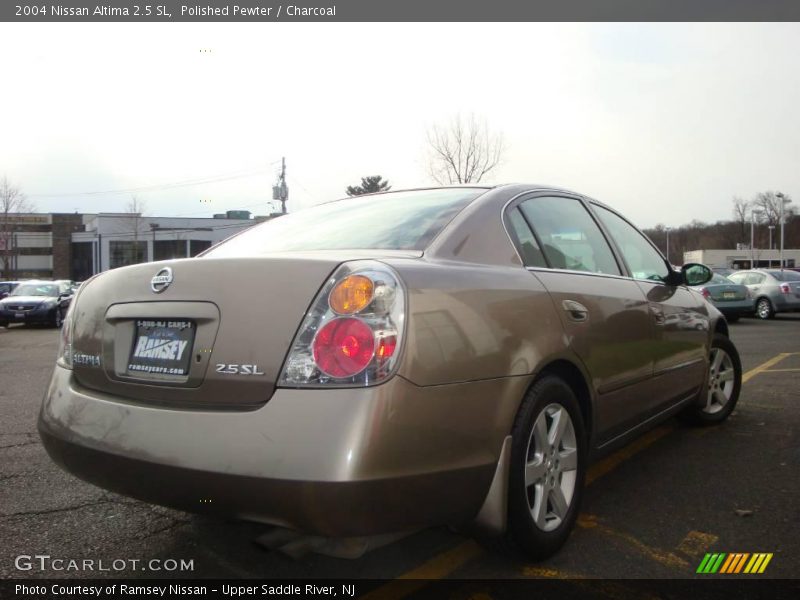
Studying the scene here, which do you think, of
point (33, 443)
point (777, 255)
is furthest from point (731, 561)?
point (777, 255)

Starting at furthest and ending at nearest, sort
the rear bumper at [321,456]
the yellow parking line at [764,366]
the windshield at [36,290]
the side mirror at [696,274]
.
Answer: the windshield at [36,290]
the yellow parking line at [764,366]
the side mirror at [696,274]
the rear bumper at [321,456]

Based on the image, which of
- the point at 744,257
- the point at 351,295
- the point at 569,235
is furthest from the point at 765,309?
the point at 744,257

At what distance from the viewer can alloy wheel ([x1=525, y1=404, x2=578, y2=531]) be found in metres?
2.44

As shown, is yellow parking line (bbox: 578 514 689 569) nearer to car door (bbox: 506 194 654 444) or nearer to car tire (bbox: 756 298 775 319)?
car door (bbox: 506 194 654 444)

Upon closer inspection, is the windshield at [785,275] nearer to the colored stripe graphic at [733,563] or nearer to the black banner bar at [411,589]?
the colored stripe graphic at [733,563]

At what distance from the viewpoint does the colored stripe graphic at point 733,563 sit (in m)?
2.43

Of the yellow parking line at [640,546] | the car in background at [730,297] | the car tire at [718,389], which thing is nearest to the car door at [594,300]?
the yellow parking line at [640,546]

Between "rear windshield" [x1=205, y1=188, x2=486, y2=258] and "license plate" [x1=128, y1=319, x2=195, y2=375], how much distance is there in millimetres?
555

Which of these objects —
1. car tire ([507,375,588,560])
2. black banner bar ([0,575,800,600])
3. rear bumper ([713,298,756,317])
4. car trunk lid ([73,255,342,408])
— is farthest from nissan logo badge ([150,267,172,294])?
rear bumper ([713,298,756,317])

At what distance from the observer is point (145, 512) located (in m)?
2.99

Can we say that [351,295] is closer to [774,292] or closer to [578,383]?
[578,383]

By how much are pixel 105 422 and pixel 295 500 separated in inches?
31.9

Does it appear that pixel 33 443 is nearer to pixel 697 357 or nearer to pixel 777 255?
pixel 697 357

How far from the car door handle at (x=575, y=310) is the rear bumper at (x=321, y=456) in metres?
0.69
